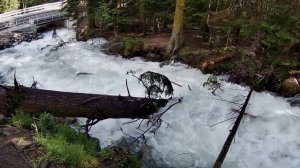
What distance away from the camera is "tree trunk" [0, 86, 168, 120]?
8.62 meters

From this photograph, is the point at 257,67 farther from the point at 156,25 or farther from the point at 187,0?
the point at 156,25

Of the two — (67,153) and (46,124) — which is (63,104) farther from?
(67,153)

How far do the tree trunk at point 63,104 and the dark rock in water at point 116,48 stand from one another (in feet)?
24.5

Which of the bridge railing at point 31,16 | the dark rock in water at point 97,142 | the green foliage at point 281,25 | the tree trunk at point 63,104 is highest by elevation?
the green foliage at point 281,25

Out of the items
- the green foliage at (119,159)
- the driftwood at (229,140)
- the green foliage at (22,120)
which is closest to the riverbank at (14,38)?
the green foliage at (22,120)

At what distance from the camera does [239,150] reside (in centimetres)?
848

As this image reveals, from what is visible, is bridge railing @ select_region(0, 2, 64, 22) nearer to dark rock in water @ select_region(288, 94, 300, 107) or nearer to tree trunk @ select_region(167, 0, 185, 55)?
tree trunk @ select_region(167, 0, 185, 55)

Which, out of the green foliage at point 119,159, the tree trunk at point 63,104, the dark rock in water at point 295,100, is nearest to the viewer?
the green foliage at point 119,159

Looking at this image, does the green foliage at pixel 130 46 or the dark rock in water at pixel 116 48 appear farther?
the dark rock in water at pixel 116 48

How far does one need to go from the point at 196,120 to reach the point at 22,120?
4.40 metres

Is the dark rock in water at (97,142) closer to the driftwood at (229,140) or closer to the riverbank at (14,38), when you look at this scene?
the driftwood at (229,140)

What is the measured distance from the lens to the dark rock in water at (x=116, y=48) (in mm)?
16266

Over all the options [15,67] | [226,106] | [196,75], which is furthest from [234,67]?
[15,67]

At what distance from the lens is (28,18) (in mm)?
24859
